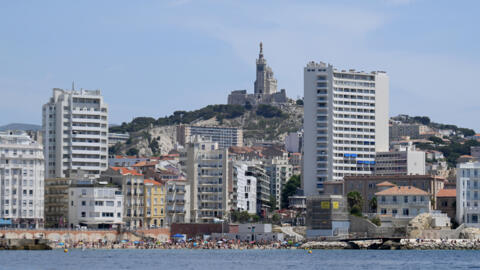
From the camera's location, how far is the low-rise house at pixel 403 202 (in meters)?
169

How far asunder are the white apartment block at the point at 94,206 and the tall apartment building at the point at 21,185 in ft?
15.7

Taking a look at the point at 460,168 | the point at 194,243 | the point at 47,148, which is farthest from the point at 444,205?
the point at 47,148

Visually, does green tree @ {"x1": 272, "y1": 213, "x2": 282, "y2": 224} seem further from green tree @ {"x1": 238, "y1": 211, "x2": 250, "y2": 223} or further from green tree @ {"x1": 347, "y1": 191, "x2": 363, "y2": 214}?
green tree @ {"x1": 347, "y1": 191, "x2": 363, "y2": 214}

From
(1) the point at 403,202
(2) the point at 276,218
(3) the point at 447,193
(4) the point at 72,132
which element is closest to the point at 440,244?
(1) the point at 403,202

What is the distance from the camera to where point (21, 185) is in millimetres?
160125

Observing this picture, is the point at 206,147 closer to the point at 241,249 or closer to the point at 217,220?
the point at 217,220

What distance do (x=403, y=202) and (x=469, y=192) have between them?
406 inches

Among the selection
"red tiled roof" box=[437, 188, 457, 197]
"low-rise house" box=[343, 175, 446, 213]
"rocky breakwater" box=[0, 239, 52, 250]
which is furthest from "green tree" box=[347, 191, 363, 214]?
"rocky breakwater" box=[0, 239, 52, 250]

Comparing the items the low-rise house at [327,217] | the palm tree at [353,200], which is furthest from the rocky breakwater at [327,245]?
the palm tree at [353,200]

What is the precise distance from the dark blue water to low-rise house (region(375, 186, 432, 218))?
1525 centimetres

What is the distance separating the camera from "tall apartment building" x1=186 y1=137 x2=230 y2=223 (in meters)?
184

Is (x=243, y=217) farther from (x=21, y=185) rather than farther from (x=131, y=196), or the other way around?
(x=21, y=185)

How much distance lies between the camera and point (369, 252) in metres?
151

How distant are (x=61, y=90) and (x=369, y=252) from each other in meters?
74.3
